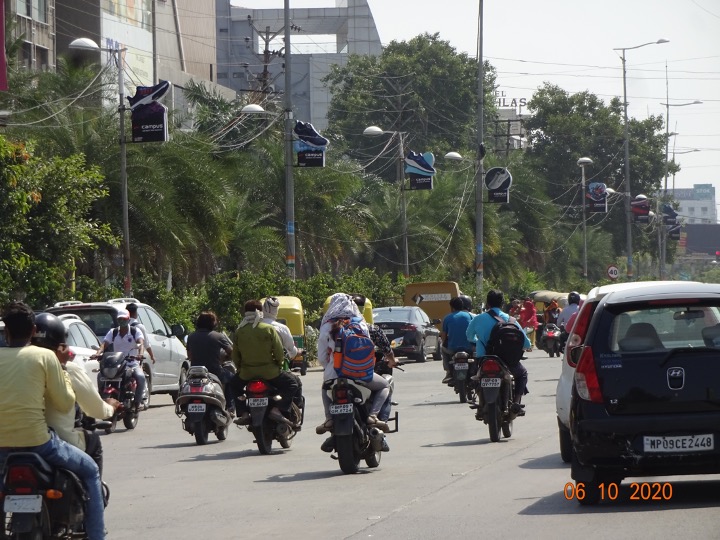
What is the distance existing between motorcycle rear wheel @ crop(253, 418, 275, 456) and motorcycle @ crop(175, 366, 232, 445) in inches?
60.8

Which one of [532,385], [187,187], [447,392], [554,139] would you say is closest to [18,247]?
[447,392]

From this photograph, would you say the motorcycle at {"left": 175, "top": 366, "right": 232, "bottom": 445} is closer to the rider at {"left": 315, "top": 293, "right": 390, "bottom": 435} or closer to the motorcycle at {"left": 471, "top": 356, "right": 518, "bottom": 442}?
the motorcycle at {"left": 471, "top": 356, "right": 518, "bottom": 442}

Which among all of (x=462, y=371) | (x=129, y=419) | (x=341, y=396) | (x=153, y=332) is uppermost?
(x=341, y=396)

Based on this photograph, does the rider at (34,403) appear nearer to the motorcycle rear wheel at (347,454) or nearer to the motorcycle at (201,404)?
the motorcycle rear wheel at (347,454)

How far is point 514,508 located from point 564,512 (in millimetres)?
464

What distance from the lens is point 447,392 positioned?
25.3 metres

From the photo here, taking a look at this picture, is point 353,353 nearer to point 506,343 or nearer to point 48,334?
point 506,343

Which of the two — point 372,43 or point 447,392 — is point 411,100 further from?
point 447,392

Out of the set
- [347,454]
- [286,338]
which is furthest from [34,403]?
[286,338]

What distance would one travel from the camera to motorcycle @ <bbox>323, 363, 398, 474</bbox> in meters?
12.9

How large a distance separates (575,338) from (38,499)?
5378 millimetres

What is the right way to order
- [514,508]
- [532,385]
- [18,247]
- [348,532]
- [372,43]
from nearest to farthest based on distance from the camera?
[348,532], [514,508], [18,247], [532,385], [372,43]

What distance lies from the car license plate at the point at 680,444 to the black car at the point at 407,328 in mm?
26112

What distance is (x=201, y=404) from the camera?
16844mm
